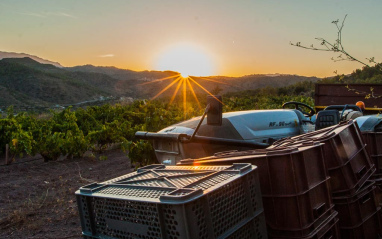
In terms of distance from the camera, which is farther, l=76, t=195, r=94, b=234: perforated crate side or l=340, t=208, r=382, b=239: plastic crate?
l=340, t=208, r=382, b=239: plastic crate

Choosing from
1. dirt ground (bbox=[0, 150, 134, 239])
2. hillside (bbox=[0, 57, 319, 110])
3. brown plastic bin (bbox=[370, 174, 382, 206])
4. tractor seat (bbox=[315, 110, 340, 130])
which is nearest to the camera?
brown plastic bin (bbox=[370, 174, 382, 206])

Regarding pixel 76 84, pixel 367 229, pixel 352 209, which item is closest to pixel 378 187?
pixel 367 229

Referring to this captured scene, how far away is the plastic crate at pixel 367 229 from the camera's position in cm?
326


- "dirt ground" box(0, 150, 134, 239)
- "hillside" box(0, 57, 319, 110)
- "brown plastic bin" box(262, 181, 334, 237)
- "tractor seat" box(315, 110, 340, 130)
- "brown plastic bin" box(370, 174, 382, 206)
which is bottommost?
"dirt ground" box(0, 150, 134, 239)

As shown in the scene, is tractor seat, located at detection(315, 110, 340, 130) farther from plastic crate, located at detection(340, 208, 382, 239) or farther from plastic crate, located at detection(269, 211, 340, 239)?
plastic crate, located at detection(269, 211, 340, 239)

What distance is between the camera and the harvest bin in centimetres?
216

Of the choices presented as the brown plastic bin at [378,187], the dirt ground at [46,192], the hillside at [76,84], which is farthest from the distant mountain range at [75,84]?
the brown plastic bin at [378,187]

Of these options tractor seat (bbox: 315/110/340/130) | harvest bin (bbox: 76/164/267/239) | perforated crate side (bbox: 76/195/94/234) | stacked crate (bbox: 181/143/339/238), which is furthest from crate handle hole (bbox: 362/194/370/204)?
perforated crate side (bbox: 76/195/94/234)

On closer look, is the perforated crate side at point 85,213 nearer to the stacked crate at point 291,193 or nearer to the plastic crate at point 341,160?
the stacked crate at point 291,193

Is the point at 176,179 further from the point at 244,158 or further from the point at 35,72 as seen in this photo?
the point at 35,72

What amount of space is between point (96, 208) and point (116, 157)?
936 cm

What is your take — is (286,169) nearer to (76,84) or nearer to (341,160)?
(341,160)

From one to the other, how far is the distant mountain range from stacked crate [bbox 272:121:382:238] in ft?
94.4

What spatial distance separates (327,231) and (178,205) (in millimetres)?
1349
